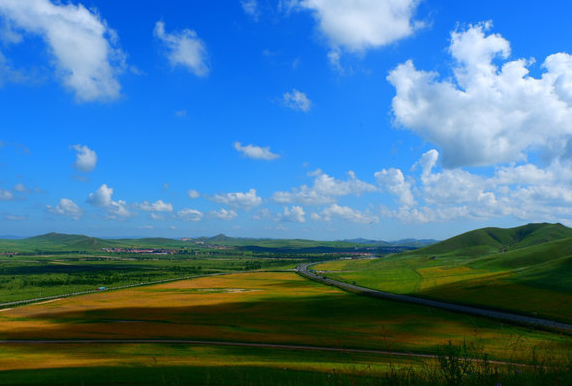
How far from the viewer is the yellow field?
46.9 m

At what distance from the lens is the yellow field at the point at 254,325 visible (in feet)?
154

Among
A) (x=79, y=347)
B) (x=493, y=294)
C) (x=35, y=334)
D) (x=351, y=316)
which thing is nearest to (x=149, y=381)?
(x=79, y=347)

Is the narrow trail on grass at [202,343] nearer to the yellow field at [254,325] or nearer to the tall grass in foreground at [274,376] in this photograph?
the yellow field at [254,325]

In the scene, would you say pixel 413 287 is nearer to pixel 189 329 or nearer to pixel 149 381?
pixel 189 329

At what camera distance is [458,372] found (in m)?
9.82

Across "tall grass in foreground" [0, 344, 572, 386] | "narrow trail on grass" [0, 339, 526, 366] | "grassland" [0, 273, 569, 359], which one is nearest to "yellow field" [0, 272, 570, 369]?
"grassland" [0, 273, 569, 359]

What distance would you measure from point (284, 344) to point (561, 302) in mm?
74201

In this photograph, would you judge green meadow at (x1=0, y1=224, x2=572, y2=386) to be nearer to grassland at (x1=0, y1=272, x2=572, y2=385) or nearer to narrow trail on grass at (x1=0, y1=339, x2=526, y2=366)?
grassland at (x1=0, y1=272, x2=572, y2=385)

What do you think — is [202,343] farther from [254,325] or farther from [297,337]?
[254,325]

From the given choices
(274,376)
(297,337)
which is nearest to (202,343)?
(297,337)

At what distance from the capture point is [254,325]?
64.4m

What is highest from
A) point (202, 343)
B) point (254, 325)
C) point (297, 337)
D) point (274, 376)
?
point (274, 376)

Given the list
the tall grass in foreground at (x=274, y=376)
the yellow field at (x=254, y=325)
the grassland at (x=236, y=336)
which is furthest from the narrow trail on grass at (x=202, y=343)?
the tall grass in foreground at (x=274, y=376)

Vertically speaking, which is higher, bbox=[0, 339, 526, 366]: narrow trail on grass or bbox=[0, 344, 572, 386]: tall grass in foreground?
bbox=[0, 344, 572, 386]: tall grass in foreground
